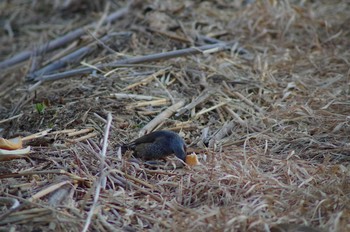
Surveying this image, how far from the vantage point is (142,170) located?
3.12 m

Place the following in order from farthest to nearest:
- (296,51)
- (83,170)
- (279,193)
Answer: (296,51)
(83,170)
(279,193)

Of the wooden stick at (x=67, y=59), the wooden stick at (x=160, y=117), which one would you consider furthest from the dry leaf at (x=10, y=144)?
the wooden stick at (x=67, y=59)

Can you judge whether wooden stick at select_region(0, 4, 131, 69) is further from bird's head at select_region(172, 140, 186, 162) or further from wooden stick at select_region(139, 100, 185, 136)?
bird's head at select_region(172, 140, 186, 162)

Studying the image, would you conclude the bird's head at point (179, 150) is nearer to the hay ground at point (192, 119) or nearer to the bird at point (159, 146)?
the bird at point (159, 146)

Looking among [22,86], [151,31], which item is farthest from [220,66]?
[22,86]

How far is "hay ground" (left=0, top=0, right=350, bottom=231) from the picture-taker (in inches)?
105

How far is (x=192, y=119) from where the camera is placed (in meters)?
3.79

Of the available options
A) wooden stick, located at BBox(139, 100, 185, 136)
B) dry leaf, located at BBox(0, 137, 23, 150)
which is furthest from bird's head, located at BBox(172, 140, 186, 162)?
dry leaf, located at BBox(0, 137, 23, 150)

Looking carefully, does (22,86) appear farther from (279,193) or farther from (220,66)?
(279,193)

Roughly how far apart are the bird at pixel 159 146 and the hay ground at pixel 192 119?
0.40ft

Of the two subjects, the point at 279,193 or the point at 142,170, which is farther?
the point at 142,170

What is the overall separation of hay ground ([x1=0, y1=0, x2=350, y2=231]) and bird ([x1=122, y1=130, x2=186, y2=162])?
123mm

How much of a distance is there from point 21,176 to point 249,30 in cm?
290

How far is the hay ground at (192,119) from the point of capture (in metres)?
2.66
